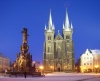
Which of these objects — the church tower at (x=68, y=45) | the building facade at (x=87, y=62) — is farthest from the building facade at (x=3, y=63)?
the building facade at (x=87, y=62)

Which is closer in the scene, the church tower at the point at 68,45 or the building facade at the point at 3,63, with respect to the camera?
the building facade at the point at 3,63

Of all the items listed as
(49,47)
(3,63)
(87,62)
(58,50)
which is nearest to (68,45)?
(58,50)

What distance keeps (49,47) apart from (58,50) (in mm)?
3780

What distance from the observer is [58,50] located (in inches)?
4518

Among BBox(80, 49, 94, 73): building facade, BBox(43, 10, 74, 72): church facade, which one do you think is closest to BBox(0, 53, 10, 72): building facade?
BBox(43, 10, 74, 72): church facade

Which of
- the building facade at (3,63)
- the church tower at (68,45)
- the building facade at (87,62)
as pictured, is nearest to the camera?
the building facade at (87,62)

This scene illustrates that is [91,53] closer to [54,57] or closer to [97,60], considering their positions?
[97,60]

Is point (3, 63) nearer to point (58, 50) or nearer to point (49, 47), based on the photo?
point (49, 47)

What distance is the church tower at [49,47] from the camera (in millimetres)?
113000

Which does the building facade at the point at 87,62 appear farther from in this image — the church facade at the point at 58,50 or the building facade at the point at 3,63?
the building facade at the point at 3,63

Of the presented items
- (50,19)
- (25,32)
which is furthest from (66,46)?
(25,32)

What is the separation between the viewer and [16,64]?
5347cm

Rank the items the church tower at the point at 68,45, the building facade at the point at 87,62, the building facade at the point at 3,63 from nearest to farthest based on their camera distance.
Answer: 1. the building facade at the point at 87,62
2. the building facade at the point at 3,63
3. the church tower at the point at 68,45

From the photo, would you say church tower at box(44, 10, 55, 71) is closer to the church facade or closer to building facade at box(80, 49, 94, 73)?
the church facade
